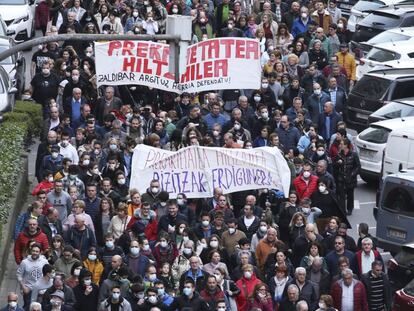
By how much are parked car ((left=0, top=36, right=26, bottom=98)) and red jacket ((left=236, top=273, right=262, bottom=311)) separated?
1055 centimetres

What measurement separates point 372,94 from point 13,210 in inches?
393

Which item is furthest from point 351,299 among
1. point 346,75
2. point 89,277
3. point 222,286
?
point 346,75

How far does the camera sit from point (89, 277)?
28594 millimetres

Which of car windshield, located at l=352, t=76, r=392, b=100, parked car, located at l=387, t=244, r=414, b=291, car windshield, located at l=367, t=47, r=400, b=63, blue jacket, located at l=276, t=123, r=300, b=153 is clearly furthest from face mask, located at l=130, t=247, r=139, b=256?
car windshield, located at l=367, t=47, r=400, b=63

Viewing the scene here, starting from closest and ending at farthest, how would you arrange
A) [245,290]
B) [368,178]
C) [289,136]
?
[245,290], [289,136], [368,178]

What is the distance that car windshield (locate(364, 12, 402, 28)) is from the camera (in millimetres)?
47094

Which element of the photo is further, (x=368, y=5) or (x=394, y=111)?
(x=368, y=5)

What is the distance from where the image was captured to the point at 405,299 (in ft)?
93.5

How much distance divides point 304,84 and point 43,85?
5.06m

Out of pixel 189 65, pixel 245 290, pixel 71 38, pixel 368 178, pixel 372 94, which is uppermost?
pixel 71 38

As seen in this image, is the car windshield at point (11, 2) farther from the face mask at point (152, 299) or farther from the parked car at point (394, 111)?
the face mask at point (152, 299)

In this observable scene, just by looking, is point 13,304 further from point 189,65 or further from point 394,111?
point 394,111

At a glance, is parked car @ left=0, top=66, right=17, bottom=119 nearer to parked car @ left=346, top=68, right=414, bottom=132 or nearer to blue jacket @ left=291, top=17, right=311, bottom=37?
parked car @ left=346, top=68, right=414, bottom=132

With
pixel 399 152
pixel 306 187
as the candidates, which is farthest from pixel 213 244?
pixel 399 152
